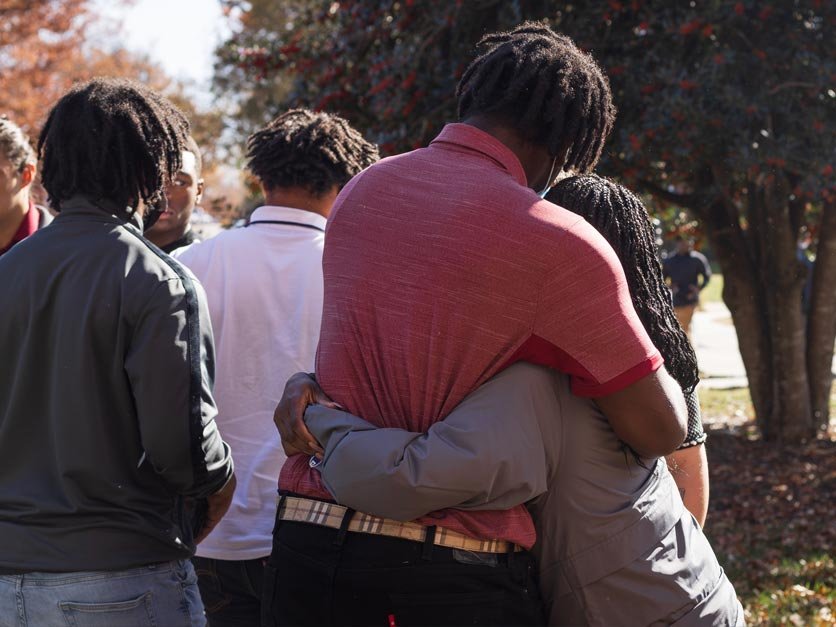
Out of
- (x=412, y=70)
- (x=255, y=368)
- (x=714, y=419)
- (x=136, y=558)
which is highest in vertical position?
(x=412, y=70)

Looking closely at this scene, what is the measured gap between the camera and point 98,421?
229 cm

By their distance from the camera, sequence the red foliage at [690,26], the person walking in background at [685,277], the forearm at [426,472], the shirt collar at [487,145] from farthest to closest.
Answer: the person walking in background at [685,277] < the red foliage at [690,26] < the shirt collar at [487,145] < the forearm at [426,472]

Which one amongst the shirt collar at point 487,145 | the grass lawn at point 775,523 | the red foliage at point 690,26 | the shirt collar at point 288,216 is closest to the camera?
the shirt collar at point 487,145

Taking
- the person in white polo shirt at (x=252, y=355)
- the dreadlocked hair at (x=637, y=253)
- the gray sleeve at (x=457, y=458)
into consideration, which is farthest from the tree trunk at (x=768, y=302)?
the gray sleeve at (x=457, y=458)

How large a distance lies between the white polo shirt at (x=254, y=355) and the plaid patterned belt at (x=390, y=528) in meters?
0.95

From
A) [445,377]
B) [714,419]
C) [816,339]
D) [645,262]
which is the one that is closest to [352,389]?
[445,377]

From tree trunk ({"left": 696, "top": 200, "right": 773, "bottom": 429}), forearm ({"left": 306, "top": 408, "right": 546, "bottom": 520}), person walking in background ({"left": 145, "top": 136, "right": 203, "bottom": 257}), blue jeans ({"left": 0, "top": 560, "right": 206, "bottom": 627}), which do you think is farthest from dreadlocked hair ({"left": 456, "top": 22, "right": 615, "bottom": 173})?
tree trunk ({"left": 696, "top": 200, "right": 773, "bottom": 429})

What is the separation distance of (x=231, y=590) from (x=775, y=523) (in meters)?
4.85

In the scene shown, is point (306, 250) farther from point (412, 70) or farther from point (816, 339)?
point (816, 339)

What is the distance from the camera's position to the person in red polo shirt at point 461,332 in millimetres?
2041

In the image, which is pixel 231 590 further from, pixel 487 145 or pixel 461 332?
pixel 487 145

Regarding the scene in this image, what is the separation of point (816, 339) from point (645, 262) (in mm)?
7018

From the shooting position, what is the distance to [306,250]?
3.23m

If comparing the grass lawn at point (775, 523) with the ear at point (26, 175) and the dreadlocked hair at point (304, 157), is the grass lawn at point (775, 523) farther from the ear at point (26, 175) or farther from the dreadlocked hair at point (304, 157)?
the ear at point (26, 175)
